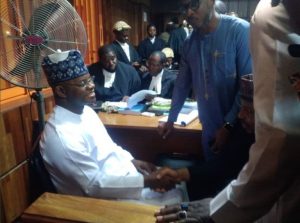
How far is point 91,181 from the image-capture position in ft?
5.19

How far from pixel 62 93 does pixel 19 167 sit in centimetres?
91

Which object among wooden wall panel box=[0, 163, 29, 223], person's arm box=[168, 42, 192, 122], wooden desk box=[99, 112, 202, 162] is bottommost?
wooden wall panel box=[0, 163, 29, 223]

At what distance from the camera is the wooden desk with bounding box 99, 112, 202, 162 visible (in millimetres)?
2387

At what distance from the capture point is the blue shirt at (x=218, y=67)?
73.6 inches

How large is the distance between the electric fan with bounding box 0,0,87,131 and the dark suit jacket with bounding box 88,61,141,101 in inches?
72.6

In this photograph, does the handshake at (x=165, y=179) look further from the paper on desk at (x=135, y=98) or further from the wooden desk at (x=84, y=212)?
the paper on desk at (x=135, y=98)

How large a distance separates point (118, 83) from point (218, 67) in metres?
2.15

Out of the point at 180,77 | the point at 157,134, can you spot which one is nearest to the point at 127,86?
the point at 157,134

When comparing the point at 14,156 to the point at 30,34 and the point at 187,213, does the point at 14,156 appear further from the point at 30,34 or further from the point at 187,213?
the point at 187,213

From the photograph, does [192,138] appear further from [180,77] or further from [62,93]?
[62,93]

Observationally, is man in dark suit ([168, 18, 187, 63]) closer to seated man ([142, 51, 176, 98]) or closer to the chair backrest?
seated man ([142, 51, 176, 98])

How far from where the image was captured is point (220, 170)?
1.62 metres

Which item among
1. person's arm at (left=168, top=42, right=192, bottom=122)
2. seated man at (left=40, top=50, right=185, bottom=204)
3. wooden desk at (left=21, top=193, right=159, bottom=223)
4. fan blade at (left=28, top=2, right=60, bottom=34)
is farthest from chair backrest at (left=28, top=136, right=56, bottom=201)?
person's arm at (left=168, top=42, right=192, bottom=122)

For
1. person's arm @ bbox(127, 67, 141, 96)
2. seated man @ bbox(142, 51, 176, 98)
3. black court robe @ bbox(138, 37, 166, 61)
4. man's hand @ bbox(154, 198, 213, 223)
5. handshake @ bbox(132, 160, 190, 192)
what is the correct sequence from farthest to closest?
black court robe @ bbox(138, 37, 166, 61) → person's arm @ bbox(127, 67, 141, 96) → seated man @ bbox(142, 51, 176, 98) → handshake @ bbox(132, 160, 190, 192) → man's hand @ bbox(154, 198, 213, 223)
